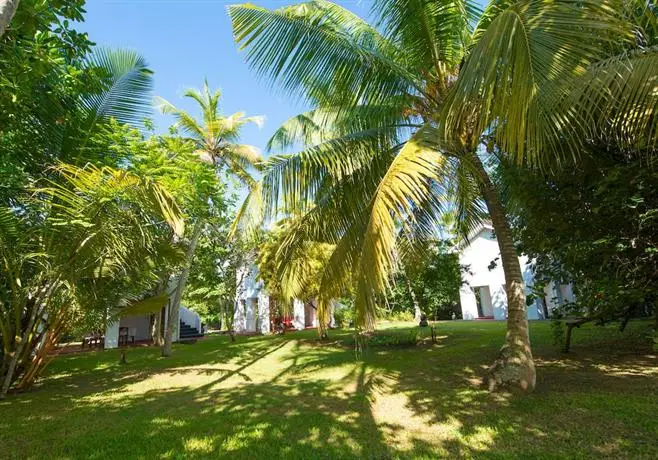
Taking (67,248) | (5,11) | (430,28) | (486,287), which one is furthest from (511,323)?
(486,287)

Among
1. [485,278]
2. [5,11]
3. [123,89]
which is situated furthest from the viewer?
[485,278]

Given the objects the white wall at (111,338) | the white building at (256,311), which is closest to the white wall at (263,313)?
the white building at (256,311)

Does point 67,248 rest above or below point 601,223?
above

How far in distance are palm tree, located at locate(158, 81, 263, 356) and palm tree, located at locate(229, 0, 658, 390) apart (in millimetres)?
7337

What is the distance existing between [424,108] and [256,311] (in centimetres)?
2159

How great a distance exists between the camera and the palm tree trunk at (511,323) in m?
5.41

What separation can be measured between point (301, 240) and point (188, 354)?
29.3 ft

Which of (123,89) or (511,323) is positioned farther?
(123,89)

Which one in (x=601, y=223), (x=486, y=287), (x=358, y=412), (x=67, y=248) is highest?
(x=67, y=248)

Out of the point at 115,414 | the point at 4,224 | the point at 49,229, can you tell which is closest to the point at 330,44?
the point at 49,229

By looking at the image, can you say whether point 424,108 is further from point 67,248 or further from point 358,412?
point 67,248

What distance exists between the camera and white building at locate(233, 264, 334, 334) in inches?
921

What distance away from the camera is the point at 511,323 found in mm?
5609

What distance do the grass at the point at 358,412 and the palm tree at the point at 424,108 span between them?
111cm
